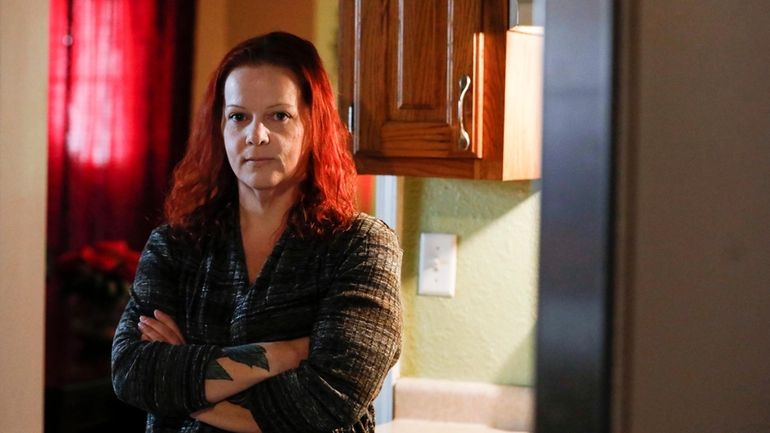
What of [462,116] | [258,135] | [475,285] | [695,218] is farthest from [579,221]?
[475,285]

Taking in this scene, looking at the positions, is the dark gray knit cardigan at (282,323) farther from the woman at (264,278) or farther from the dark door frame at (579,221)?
the dark door frame at (579,221)

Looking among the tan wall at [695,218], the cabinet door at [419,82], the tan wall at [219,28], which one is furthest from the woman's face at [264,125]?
the tan wall at [219,28]

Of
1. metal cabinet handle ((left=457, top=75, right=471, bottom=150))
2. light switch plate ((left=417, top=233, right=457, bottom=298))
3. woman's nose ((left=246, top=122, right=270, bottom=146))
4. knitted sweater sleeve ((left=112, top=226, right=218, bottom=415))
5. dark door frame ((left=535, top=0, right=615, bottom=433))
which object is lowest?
knitted sweater sleeve ((left=112, top=226, right=218, bottom=415))

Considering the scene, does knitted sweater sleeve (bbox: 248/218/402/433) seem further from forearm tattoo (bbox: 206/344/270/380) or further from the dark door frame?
→ the dark door frame

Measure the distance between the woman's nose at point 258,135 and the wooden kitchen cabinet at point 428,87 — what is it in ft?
1.03

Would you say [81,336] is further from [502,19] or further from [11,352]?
[502,19]

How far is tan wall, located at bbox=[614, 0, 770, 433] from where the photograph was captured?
0.22m

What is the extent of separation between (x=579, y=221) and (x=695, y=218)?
34 millimetres

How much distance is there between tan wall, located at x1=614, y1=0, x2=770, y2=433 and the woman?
3.64 ft

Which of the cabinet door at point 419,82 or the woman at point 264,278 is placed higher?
the cabinet door at point 419,82

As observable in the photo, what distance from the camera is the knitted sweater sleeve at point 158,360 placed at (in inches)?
52.4

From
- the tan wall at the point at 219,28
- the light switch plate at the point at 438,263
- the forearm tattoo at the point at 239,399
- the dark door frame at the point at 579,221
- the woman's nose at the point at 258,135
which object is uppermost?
the tan wall at the point at 219,28

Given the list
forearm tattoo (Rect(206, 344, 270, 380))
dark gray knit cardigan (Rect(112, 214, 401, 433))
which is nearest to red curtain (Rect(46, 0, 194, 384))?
dark gray knit cardigan (Rect(112, 214, 401, 433))

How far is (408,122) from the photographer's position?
1697mm
